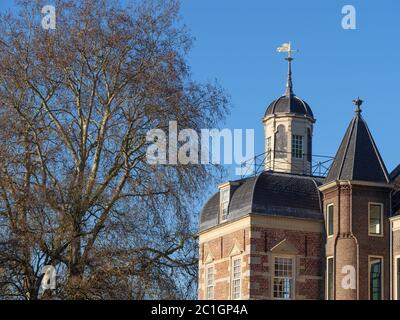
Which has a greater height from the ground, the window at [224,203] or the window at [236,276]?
the window at [224,203]

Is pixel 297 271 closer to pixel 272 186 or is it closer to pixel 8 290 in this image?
pixel 272 186

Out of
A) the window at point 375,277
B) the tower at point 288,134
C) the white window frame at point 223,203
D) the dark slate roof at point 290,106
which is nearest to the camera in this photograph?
the window at point 375,277

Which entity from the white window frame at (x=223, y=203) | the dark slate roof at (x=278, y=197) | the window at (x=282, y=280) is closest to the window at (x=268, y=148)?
the white window frame at (x=223, y=203)

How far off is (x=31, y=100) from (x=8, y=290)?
897 cm

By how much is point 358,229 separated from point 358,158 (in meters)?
3.25

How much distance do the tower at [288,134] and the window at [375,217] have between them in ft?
23.7

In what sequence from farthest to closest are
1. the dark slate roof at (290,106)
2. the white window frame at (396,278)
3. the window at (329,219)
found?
the dark slate roof at (290,106), the window at (329,219), the white window frame at (396,278)

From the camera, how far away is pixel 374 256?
43.1 meters

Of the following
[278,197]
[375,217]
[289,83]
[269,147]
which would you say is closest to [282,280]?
[278,197]

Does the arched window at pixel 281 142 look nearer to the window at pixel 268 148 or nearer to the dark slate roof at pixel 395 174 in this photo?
the window at pixel 268 148

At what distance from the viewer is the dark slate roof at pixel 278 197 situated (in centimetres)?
4491

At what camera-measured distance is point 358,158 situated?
44.3 m
